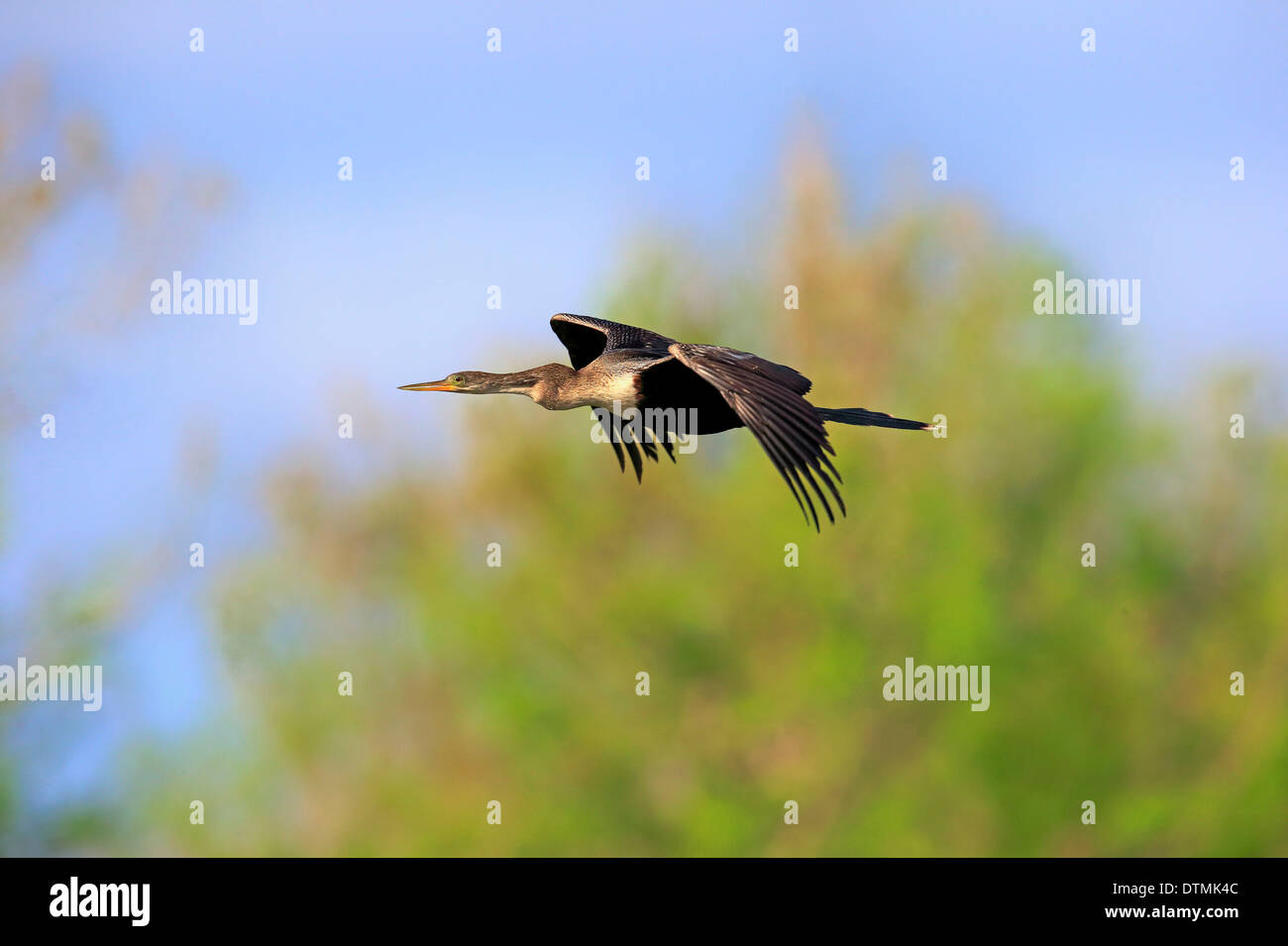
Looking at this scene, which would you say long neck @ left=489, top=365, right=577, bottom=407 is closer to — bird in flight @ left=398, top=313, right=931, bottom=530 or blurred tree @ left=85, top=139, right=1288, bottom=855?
bird in flight @ left=398, top=313, right=931, bottom=530

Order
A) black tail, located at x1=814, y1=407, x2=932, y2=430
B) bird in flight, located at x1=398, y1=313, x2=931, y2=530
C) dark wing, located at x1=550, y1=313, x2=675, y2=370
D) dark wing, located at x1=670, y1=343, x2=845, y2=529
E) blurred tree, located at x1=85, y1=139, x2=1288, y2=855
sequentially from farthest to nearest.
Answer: blurred tree, located at x1=85, y1=139, x2=1288, y2=855, dark wing, located at x1=550, y1=313, x2=675, y2=370, black tail, located at x1=814, y1=407, x2=932, y2=430, bird in flight, located at x1=398, y1=313, x2=931, y2=530, dark wing, located at x1=670, y1=343, x2=845, y2=529

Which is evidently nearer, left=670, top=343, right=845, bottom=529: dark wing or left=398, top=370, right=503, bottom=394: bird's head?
left=670, top=343, right=845, bottom=529: dark wing

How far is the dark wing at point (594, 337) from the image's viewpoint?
27.9 ft

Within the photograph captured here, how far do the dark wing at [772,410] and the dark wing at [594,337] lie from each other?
57cm

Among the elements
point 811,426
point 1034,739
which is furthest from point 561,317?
point 1034,739

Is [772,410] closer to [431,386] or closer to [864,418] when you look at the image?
[864,418]

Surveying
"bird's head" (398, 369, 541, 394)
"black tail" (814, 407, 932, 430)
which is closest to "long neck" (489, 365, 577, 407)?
"bird's head" (398, 369, 541, 394)

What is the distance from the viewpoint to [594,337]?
918 centimetres

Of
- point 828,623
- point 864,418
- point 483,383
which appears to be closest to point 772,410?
point 864,418

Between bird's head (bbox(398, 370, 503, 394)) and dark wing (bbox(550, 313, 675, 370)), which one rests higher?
dark wing (bbox(550, 313, 675, 370))

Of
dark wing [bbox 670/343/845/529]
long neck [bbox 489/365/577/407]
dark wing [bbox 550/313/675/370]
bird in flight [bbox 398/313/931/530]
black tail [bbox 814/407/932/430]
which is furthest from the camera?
dark wing [bbox 550/313/675/370]

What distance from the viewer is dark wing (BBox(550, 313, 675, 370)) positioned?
27.9ft

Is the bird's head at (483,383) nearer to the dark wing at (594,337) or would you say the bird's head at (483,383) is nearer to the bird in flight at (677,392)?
the bird in flight at (677,392)

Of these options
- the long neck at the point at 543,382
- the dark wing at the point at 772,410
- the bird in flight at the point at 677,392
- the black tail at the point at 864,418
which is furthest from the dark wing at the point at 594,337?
the black tail at the point at 864,418
